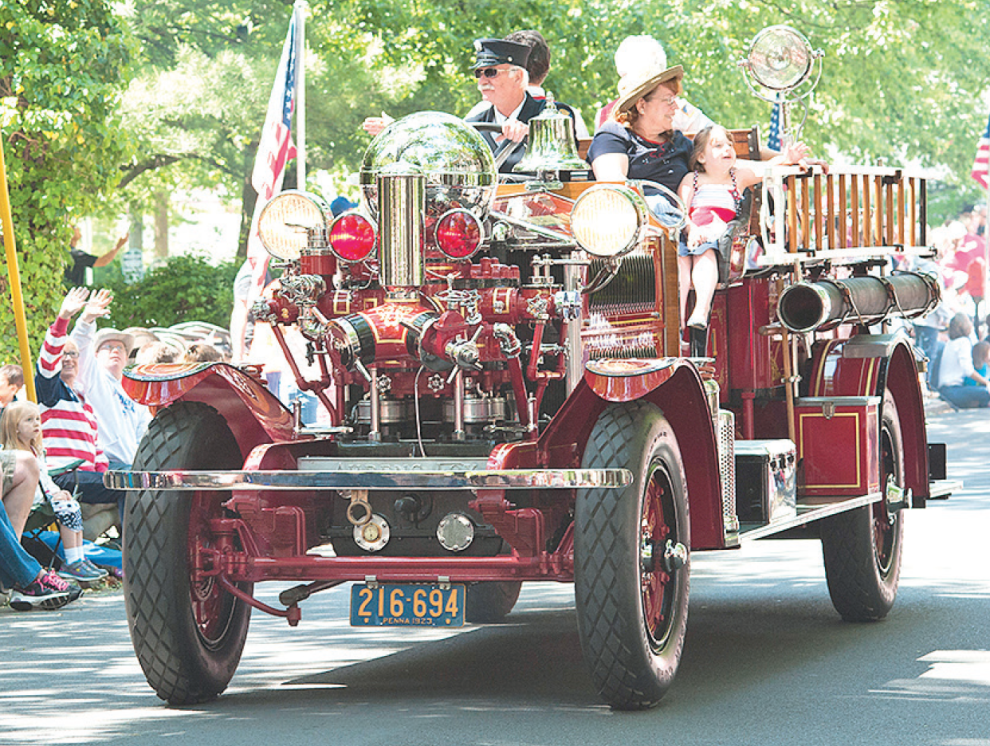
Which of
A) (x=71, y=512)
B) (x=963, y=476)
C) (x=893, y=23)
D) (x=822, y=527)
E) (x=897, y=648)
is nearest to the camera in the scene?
(x=897, y=648)

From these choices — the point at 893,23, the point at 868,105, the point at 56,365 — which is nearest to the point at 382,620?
the point at 56,365

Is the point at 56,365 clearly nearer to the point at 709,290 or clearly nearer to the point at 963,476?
the point at 709,290

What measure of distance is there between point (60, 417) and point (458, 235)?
5085 millimetres

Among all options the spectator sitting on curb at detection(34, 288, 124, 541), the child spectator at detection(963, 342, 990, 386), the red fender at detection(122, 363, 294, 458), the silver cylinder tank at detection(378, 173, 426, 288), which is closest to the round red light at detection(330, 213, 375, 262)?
the silver cylinder tank at detection(378, 173, 426, 288)

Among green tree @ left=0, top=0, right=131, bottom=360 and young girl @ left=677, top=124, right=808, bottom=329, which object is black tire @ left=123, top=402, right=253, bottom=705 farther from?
green tree @ left=0, top=0, right=131, bottom=360

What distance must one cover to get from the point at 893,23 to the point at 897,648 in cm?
2437

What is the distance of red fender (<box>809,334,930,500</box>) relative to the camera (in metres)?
9.33

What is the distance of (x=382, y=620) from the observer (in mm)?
6809

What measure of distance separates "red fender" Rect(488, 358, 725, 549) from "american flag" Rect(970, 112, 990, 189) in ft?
66.0

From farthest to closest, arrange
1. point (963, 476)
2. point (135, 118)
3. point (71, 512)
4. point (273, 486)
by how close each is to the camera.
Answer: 1. point (135, 118)
2. point (963, 476)
3. point (71, 512)
4. point (273, 486)

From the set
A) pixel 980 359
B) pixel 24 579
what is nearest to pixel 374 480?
pixel 24 579

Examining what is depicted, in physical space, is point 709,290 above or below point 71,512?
above

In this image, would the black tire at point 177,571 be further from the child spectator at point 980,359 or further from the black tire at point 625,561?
the child spectator at point 980,359

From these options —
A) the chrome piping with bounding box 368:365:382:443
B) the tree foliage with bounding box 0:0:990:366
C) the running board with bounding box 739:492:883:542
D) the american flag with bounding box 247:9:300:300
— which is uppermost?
the tree foliage with bounding box 0:0:990:366
